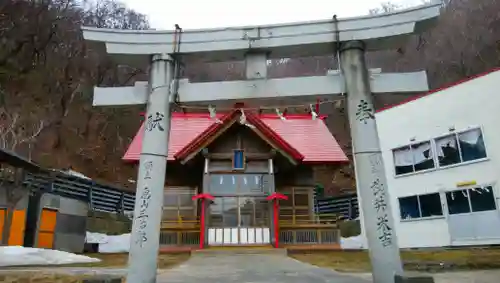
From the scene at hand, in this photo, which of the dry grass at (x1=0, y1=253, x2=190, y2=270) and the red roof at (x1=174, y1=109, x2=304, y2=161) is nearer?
the dry grass at (x1=0, y1=253, x2=190, y2=270)

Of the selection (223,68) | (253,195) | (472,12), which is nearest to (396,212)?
(253,195)

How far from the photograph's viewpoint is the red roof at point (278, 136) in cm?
1571

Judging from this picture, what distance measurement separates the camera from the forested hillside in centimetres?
3055

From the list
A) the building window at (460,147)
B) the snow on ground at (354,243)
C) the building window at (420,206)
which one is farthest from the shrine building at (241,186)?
the building window at (460,147)

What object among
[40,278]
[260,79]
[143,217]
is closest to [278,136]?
[260,79]

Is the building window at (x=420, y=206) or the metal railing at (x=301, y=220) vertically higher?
the building window at (x=420, y=206)

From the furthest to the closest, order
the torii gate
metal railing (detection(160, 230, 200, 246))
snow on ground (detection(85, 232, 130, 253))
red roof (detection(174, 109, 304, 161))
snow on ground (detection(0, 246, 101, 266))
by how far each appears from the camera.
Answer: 1. snow on ground (detection(85, 232, 130, 253))
2. metal railing (detection(160, 230, 200, 246))
3. red roof (detection(174, 109, 304, 161))
4. snow on ground (detection(0, 246, 101, 266))
5. the torii gate

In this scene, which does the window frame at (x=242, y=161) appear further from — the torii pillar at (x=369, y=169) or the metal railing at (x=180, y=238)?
the torii pillar at (x=369, y=169)

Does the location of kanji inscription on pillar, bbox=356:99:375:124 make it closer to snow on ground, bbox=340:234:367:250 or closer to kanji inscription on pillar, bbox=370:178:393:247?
kanji inscription on pillar, bbox=370:178:393:247

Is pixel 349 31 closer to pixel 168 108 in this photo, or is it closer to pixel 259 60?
pixel 259 60

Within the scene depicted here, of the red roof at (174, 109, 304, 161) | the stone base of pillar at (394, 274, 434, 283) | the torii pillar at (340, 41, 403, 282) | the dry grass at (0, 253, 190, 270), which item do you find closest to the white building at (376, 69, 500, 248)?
the red roof at (174, 109, 304, 161)

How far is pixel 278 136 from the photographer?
1573cm

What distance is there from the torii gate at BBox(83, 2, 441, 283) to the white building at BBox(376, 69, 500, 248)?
10941 mm

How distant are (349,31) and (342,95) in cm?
114
